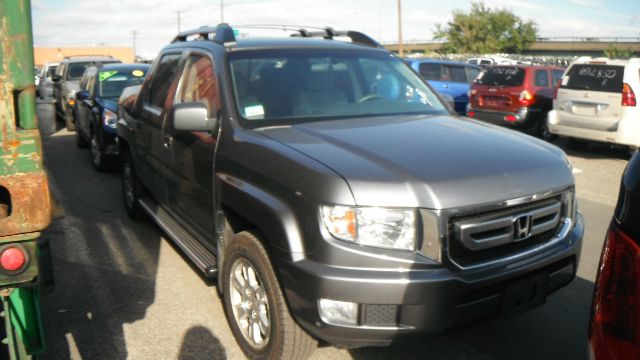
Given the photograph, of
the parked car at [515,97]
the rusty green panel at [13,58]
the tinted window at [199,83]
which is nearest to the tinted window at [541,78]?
the parked car at [515,97]

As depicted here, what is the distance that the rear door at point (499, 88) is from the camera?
42.0 ft

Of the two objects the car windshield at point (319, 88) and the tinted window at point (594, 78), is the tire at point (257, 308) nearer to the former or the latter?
the car windshield at point (319, 88)

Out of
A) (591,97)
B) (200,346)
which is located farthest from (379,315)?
(591,97)

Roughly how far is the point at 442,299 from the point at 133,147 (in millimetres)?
3942

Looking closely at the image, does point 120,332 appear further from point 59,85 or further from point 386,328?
point 59,85

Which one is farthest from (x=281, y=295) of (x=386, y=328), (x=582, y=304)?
(x=582, y=304)

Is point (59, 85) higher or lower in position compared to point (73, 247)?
→ higher

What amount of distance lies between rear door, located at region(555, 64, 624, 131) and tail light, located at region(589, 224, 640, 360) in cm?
928

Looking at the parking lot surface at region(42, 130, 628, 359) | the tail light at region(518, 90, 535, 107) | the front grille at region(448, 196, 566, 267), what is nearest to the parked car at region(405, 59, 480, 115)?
the tail light at region(518, 90, 535, 107)

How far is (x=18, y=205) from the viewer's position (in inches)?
84.4

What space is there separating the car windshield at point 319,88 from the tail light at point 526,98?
8848mm

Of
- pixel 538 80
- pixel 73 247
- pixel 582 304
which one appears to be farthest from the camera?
pixel 538 80

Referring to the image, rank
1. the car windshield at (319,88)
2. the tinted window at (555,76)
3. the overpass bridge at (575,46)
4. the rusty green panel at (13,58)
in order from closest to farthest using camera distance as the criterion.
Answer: the rusty green panel at (13,58)
the car windshield at (319,88)
the tinted window at (555,76)
the overpass bridge at (575,46)

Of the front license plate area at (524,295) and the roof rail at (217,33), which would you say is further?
the roof rail at (217,33)
